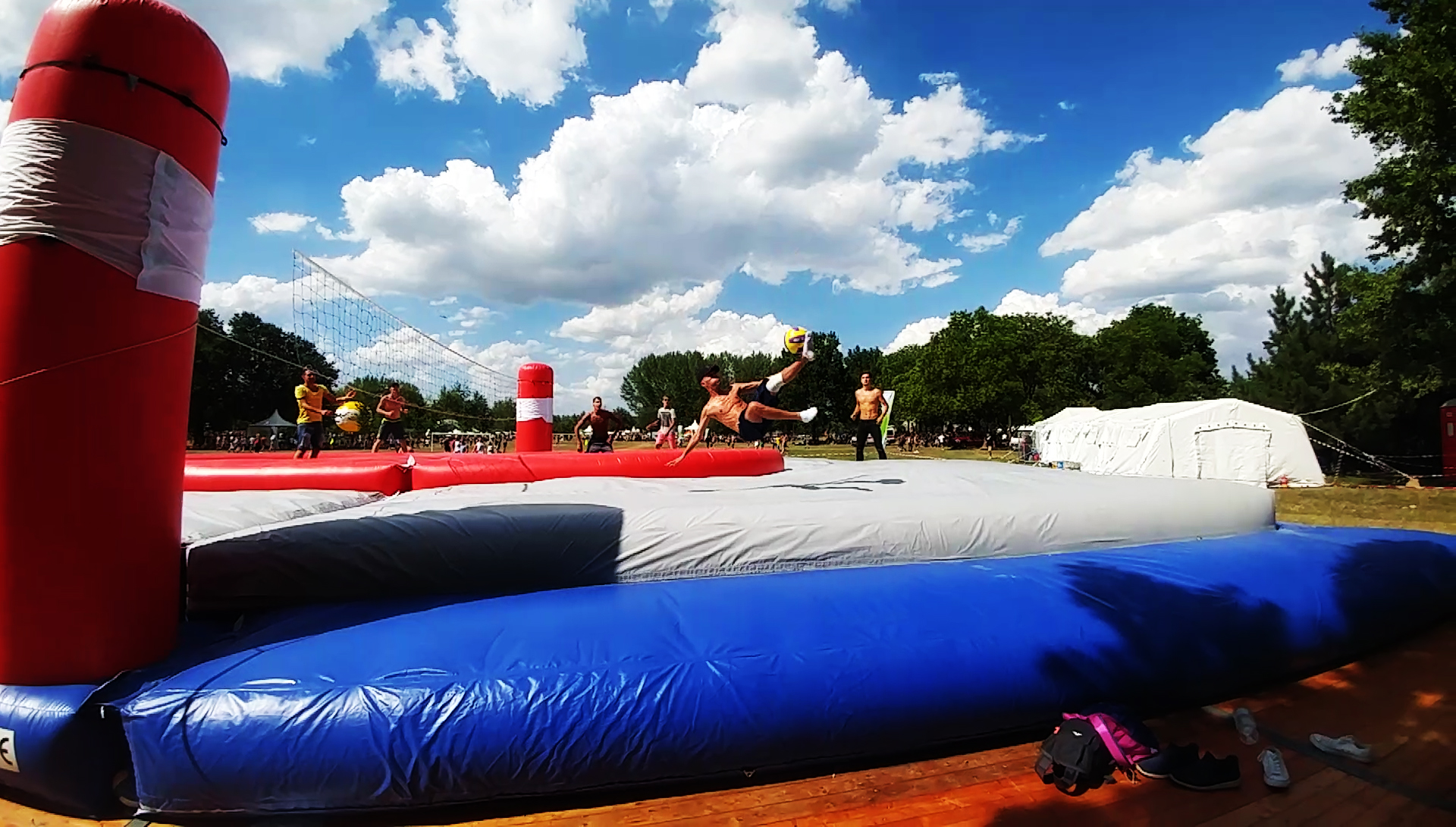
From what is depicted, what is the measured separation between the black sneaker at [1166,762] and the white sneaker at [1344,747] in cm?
57

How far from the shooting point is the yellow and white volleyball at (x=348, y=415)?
830 cm

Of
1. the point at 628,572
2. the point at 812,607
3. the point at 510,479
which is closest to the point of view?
the point at 812,607

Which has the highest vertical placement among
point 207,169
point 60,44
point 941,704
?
point 60,44

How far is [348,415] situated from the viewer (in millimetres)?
8508

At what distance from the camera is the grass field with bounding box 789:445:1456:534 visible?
7898mm

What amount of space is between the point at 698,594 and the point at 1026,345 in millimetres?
43049

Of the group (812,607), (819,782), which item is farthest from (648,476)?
(819,782)

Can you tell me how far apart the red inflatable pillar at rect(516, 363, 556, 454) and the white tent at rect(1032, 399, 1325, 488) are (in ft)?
36.2

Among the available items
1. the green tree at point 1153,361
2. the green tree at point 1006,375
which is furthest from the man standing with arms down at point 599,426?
the green tree at point 1006,375

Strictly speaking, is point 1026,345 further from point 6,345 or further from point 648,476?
point 6,345

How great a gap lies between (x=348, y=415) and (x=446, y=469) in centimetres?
362

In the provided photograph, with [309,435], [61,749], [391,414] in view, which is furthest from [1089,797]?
[391,414]

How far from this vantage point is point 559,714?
88.7 inches

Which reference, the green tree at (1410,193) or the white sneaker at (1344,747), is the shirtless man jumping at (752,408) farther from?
the green tree at (1410,193)
